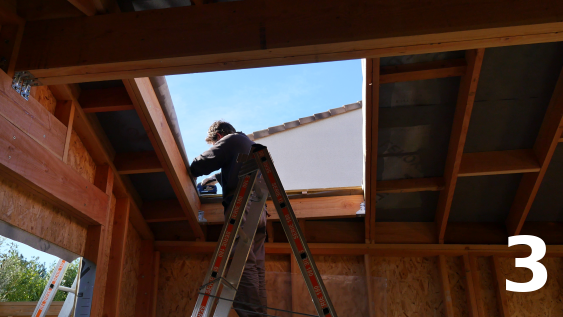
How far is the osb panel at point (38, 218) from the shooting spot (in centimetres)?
250

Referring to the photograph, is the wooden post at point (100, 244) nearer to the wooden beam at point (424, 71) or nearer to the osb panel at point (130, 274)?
the osb panel at point (130, 274)

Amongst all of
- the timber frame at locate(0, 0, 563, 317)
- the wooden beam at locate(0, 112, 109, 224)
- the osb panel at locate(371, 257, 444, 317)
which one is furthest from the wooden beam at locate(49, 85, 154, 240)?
the osb panel at locate(371, 257, 444, 317)

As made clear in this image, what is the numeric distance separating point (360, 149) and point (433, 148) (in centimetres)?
111

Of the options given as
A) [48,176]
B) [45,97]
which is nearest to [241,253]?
[48,176]

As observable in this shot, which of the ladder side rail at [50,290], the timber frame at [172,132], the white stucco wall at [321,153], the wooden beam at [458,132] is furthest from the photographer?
the white stucco wall at [321,153]

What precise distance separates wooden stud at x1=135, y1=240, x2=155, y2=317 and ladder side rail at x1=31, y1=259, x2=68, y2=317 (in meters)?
0.94

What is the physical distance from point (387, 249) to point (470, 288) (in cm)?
76

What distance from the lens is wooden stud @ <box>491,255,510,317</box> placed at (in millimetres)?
3934

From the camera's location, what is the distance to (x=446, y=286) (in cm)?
404

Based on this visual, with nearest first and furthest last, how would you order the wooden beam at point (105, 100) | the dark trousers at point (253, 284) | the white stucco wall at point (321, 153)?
the dark trousers at point (253, 284) → the wooden beam at point (105, 100) → the white stucco wall at point (321, 153)

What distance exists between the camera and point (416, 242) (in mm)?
4160

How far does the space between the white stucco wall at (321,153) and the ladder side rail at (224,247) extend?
205 centimetres

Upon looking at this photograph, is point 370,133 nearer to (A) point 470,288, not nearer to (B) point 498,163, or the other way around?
(B) point 498,163

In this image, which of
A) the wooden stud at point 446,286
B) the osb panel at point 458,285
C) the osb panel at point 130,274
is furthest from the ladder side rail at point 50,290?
the osb panel at point 458,285
